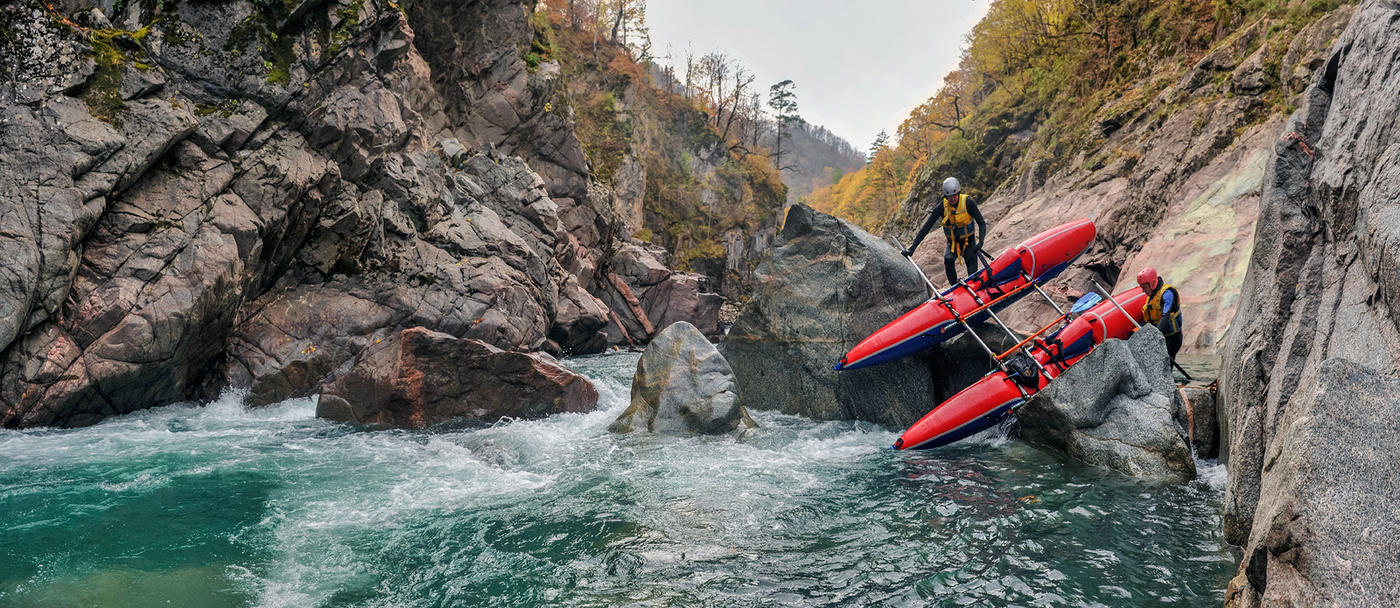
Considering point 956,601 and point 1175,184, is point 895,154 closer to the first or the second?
point 1175,184

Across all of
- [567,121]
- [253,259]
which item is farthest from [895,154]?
[253,259]

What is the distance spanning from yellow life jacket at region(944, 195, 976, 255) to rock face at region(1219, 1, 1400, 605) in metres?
5.09

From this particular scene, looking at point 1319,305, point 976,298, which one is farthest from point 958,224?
point 1319,305

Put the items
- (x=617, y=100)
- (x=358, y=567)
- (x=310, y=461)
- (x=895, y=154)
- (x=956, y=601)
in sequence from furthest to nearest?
(x=895, y=154) < (x=617, y=100) < (x=310, y=461) < (x=358, y=567) < (x=956, y=601)

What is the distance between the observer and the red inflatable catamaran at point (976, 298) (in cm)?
943

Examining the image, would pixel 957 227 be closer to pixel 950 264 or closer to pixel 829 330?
pixel 950 264

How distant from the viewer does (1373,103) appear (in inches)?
182

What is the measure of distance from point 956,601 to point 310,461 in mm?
7368

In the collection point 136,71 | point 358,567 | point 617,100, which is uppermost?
point 617,100

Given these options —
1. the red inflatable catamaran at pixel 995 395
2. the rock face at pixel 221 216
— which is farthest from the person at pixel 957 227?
the rock face at pixel 221 216

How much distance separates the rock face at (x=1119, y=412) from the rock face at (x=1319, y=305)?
0.58m

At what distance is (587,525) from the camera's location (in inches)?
228

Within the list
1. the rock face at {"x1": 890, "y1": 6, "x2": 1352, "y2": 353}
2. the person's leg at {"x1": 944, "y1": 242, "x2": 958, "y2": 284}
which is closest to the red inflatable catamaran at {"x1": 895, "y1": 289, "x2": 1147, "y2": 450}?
the person's leg at {"x1": 944, "y1": 242, "x2": 958, "y2": 284}

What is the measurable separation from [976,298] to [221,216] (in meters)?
12.4
